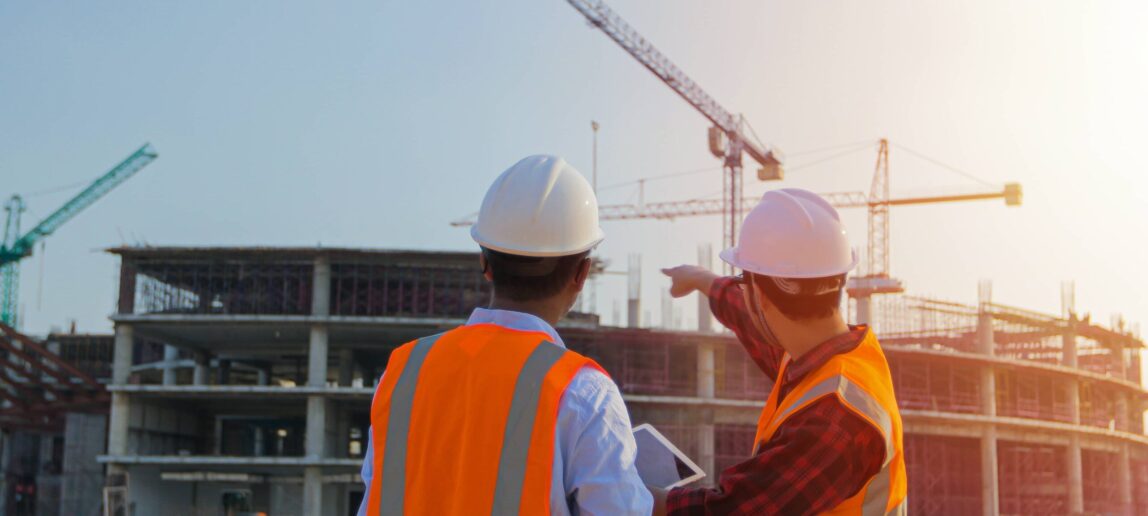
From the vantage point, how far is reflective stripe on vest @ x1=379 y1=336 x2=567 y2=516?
80.4 inches

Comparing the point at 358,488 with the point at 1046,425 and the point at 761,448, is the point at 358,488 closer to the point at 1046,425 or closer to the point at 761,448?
the point at 1046,425

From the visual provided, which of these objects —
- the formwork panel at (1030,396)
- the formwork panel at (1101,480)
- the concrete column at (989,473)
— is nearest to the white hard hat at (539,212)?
the concrete column at (989,473)

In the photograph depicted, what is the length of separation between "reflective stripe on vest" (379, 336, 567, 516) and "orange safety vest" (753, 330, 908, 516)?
80 cm

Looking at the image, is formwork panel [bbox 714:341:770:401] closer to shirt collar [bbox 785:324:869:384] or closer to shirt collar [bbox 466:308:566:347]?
shirt collar [bbox 785:324:869:384]

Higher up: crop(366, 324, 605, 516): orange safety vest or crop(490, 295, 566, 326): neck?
crop(490, 295, 566, 326): neck

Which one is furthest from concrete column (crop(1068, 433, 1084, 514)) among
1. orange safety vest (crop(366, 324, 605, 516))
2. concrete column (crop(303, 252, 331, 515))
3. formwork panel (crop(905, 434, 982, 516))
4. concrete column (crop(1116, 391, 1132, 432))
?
orange safety vest (crop(366, 324, 605, 516))

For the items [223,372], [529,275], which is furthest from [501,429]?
[223,372]

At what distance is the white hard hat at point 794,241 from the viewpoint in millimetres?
2906

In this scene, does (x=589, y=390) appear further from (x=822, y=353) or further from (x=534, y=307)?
(x=822, y=353)

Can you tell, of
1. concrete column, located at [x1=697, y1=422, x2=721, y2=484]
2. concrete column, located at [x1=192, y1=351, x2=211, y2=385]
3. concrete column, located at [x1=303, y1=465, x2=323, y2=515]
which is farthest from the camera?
concrete column, located at [x1=192, y1=351, x2=211, y2=385]

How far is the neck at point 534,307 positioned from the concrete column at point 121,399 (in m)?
36.4

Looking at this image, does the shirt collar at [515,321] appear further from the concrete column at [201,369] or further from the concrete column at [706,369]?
the concrete column at [201,369]

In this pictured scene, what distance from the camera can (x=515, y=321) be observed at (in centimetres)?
231

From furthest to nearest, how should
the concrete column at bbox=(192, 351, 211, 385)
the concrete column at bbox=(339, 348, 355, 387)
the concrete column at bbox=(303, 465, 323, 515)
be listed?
the concrete column at bbox=(192, 351, 211, 385), the concrete column at bbox=(339, 348, 355, 387), the concrete column at bbox=(303, 465, 323, 515)
